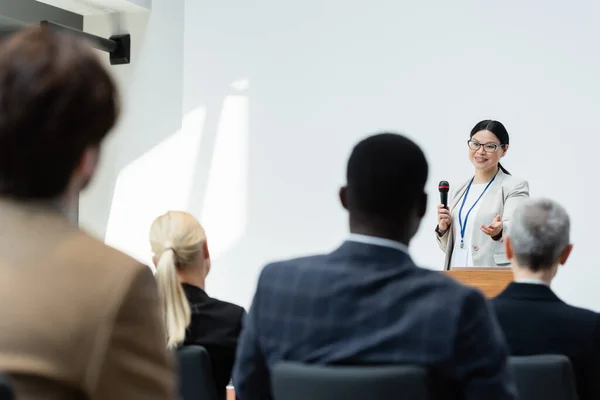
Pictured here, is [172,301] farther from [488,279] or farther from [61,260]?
[61,260]

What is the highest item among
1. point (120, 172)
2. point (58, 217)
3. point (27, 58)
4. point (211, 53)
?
point (211, 53)

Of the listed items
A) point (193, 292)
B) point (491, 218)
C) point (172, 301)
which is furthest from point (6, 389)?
point (491, 218)

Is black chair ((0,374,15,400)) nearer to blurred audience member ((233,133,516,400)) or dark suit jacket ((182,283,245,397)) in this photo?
blurred audience member ((233,133,516,400))

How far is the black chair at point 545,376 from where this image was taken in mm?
1796

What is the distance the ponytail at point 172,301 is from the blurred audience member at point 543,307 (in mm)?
934

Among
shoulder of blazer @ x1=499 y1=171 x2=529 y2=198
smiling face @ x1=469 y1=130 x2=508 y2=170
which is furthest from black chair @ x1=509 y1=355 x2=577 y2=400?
smiling face @ x1=469 y1=130 x2=508 y2=170

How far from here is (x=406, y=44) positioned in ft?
20.1

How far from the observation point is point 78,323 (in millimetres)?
882

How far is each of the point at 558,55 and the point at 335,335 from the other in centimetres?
459

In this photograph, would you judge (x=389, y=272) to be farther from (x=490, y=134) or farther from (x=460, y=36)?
(x=460, y=36)

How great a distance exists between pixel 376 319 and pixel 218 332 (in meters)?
1.10

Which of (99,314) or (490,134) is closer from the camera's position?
(99,314)

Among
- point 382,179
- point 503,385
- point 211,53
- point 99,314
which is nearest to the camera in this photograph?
point 99,314

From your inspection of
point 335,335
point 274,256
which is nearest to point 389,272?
point 335,335
